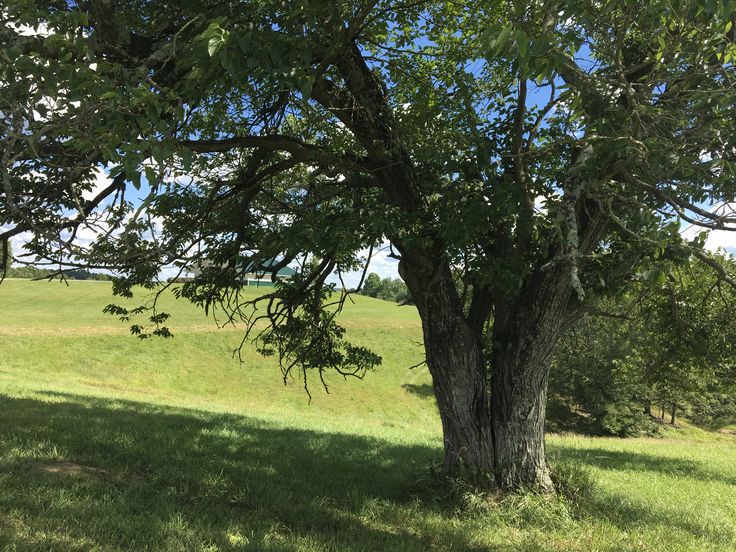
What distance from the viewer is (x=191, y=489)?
5.52 metres

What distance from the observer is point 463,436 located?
6.05 m

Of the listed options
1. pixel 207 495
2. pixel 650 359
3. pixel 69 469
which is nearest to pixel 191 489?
pixel 207 495

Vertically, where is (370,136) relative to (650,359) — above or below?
above

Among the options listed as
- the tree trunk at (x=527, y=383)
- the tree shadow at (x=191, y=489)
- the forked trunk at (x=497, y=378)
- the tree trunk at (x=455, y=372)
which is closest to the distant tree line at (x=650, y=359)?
the tree trunk at (x=527, y=383)

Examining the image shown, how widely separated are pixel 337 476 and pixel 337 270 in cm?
303

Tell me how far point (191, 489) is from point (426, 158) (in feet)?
15.0

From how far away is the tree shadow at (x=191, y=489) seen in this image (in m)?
4.10

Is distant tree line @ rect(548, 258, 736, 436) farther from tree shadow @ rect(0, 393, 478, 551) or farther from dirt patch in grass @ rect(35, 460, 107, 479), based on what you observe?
dirt patch in grass @ rect(35, 460, 107, 479)

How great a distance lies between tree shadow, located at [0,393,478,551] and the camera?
13.5 feet

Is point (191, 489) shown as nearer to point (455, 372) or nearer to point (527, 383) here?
point (455, 372)

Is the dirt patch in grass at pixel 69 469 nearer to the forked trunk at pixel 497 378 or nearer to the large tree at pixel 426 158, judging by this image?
the large tree at pixel 426 158

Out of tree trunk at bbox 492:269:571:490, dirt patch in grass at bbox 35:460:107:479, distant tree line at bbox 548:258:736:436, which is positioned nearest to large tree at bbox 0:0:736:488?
tree trunk at bbox 492:269:571:490

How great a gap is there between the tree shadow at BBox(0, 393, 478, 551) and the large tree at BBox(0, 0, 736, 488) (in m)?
1.56

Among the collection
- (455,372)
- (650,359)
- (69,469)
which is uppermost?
(650,359)
